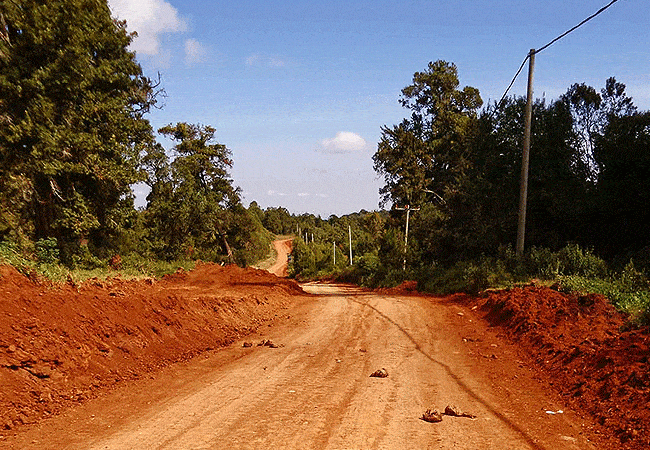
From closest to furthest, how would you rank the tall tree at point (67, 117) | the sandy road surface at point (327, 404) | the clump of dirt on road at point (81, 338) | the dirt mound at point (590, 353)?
1. the sandy road surface at point (327, 404)
2. the dirt mound at point (590, 353)
3. the clump of dirt on road at point (81, 338)
4. the tall tree at point (67, 117)

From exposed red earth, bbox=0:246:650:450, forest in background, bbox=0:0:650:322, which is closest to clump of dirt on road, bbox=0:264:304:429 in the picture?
exposed red earth, bbox=0:246:650:450

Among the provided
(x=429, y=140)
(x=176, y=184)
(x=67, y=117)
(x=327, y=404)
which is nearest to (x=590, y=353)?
(x=327, y=404)

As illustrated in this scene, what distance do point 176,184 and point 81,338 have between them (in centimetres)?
2320

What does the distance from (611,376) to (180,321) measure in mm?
7999

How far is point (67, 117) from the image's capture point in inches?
591

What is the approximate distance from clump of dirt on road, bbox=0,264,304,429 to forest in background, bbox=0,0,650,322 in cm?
299

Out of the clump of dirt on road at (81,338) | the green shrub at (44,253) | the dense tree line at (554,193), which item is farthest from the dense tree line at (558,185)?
the green shrub at (44,253)

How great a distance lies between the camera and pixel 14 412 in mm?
5098

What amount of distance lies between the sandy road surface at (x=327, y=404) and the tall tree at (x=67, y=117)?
9.65 meters

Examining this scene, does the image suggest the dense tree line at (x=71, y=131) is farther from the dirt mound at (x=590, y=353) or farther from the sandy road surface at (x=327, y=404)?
the dirt mound at (x=590, y=353)

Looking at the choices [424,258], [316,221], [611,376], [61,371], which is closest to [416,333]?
[611,376]

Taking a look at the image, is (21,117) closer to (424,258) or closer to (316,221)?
(424,258)

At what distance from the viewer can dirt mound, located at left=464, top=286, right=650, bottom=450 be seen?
540cm

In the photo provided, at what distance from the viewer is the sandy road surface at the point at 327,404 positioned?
467cm
